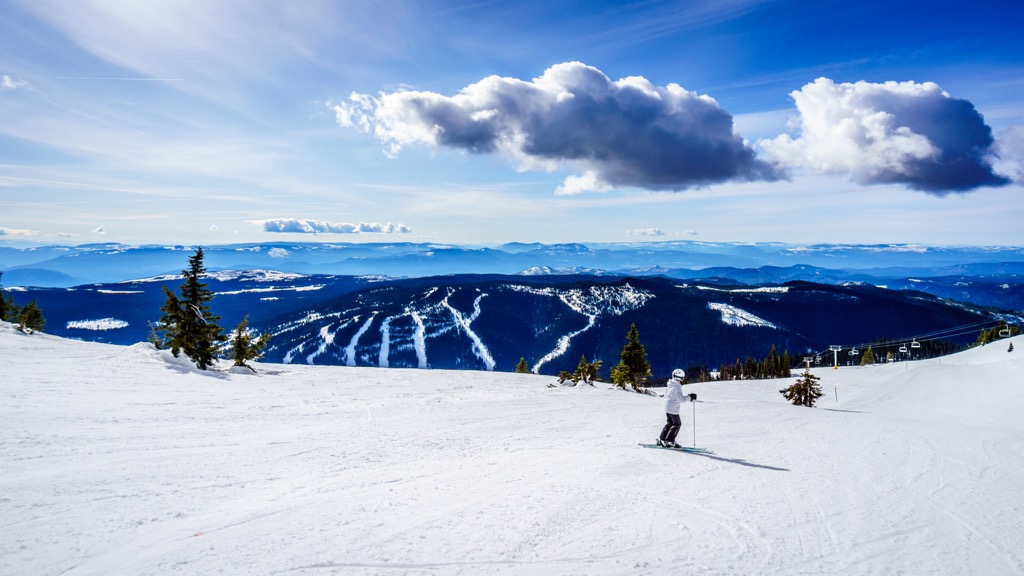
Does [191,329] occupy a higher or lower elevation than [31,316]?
higher

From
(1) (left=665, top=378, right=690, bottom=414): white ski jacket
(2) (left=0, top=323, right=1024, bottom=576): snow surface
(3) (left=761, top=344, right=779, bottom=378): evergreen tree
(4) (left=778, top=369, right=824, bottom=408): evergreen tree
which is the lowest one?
(3) (left=761, top=344, right=779, bottom=378): evergreen tree

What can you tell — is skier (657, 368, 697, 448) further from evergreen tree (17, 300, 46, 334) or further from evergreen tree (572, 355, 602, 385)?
evergreen tree (17, 300, 46, 334)

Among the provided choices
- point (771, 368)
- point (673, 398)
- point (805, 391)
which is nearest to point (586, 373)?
point (805, 391)

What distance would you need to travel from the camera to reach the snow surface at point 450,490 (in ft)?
18.9

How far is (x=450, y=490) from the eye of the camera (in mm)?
8203

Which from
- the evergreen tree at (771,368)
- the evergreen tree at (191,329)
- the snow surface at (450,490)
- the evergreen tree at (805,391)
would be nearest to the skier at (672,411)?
the snow surface at (450,490)

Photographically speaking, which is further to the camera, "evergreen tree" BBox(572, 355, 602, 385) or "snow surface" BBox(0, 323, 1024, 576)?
"evergreen tree" BBox(572, 355, 602, 385)

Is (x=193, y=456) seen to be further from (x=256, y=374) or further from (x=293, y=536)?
(x=256, y=374)

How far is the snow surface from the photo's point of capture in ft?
18.9

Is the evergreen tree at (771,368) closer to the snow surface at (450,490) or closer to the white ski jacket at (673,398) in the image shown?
the snow surface at (450,490)

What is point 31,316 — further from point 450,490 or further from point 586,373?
point 450,490

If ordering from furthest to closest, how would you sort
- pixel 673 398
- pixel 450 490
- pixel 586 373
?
pixel 586 373 → pixel 673 398 → pixel 450 490

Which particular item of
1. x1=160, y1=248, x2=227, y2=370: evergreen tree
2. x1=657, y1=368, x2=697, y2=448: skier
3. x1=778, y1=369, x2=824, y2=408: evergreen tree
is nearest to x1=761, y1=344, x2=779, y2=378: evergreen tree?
x1=778, y1=369, x2=824, y2=408: evergreen tree

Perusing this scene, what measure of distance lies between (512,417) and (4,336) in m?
22.5
